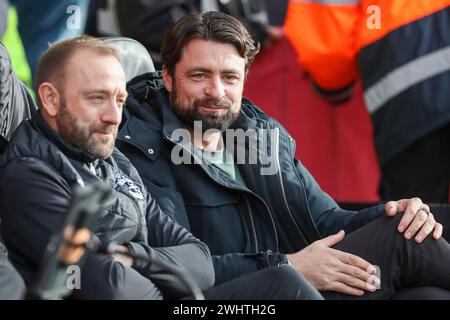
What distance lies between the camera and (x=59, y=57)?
12.1ft

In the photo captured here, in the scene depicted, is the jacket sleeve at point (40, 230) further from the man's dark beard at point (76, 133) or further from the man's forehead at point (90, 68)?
the man's forehead at point (90, 68)

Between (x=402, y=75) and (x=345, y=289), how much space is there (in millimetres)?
1953

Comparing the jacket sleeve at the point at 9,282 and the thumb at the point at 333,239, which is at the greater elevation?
the jacket sleeve at the point at 9,282

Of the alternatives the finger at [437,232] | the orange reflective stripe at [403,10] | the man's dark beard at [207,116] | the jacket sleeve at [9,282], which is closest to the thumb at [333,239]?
the finger at [437,232]

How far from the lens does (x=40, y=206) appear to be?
3.46 m

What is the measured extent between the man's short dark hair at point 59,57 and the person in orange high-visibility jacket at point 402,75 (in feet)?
7.23

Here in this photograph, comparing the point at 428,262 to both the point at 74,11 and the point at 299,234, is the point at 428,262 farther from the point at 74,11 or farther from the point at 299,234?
the point at 74,11

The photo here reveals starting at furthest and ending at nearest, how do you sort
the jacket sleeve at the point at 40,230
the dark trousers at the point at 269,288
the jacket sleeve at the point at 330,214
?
1. the jacket sleeve at the point at 330,214
2. the dark trousers at the point at 269,288
3. the jacket sleeve at the point at 40,230

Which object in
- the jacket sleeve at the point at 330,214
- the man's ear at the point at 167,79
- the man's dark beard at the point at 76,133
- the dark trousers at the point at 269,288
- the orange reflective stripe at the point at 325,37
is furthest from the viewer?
the orange reflective stripe at the point at 325,37

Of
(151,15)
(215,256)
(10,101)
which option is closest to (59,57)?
(10,101)

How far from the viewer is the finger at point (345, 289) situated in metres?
3.91

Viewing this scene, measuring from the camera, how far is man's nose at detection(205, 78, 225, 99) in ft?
14.4

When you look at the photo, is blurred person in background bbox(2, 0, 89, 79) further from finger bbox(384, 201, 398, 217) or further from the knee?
the knee

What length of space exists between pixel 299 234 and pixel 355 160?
2.40 metres
